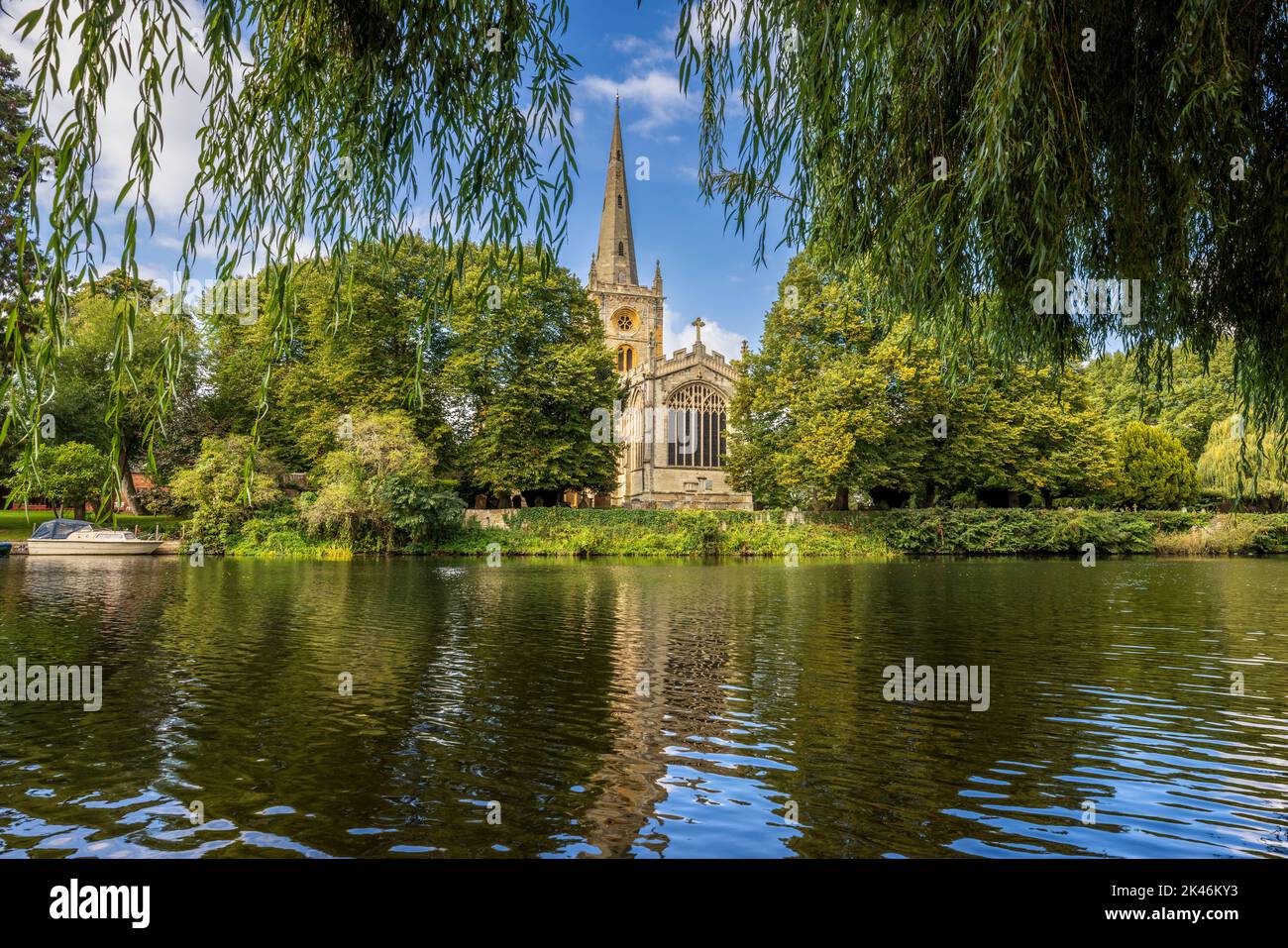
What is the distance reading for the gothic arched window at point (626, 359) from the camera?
76.8 m

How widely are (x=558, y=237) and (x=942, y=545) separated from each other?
3910cm

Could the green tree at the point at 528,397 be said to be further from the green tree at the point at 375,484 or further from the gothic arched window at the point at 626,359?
the gothic arched window at the point at 626,359

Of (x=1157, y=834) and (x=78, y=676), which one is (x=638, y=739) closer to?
(x=1157, y=834)

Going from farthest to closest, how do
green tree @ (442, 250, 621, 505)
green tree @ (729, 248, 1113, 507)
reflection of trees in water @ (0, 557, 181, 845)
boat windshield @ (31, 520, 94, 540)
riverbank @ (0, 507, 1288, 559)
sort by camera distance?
1. green tree @ (442, 250, 621, 505)
2. green tree @ (729, 248, 1113, 507)
3. riverbank @ (0, 507, 1288, 559)
4. boat windshield @ (31, 520, 94, 540)
5. reflection of trees in water @ (0, 557, 181, 845)

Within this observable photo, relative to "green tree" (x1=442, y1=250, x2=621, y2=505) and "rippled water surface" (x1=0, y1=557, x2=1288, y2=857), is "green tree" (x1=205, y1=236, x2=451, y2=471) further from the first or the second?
"rippled water surface" (x1=0, y1=557, x2=1288, y2=857)

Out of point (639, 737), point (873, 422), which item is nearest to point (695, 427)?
point (873, 422)

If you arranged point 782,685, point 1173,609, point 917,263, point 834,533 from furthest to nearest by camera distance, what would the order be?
point 834,533 → point 1173,609 → point 782,685 → point 917,263

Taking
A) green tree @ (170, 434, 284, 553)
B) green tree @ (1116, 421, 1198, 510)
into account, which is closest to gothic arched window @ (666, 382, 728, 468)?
green tree @ (1116, 421, 1198, 510)

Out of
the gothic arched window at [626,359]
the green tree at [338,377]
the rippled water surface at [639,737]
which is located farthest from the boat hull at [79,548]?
the gothic arched window at [626,359]

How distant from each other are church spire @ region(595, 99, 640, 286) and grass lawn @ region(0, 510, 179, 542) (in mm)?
43793

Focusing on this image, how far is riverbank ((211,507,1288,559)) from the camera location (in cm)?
3728

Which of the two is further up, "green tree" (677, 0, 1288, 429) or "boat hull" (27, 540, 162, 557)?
"green tree" (677, 0, 1288, 429)
